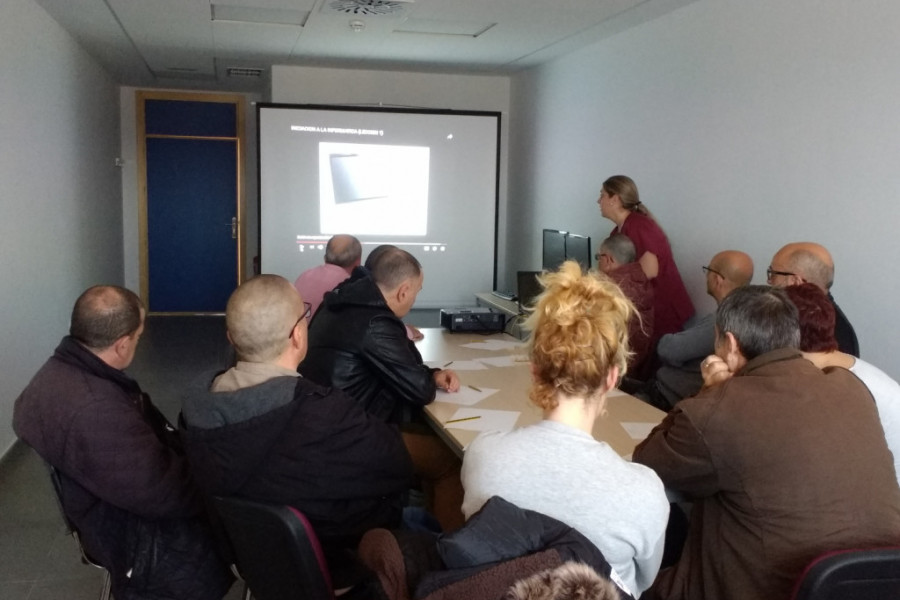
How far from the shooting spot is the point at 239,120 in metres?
9.83

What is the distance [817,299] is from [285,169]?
5.52 meters

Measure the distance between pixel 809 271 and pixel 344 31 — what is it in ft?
13.1

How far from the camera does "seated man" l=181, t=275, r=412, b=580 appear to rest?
1891mm

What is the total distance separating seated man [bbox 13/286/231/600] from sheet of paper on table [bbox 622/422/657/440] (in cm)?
132

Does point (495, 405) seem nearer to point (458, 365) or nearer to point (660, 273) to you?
point (458, 365)

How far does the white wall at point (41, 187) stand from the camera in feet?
14.7

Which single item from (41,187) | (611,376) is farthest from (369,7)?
(611,376)

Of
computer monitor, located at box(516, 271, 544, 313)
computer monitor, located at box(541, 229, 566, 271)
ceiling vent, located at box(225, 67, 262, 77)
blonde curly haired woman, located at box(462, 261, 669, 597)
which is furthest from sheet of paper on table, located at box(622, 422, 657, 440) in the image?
ceiling vent, located at box(225, 67, 262, 77)

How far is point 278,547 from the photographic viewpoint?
5.68 ft

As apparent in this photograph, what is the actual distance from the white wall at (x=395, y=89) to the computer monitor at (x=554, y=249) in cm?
202

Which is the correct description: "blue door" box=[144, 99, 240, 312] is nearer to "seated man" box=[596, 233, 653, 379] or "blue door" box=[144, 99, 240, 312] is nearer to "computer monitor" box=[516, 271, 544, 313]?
"computer monitor" box=[516, 271, 544, 313]

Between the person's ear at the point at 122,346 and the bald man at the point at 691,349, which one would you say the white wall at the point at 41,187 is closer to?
the person's ear at the point at 122,346

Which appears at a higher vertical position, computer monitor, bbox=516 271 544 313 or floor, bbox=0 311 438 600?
computer monitor, bbox=516 271 544 313

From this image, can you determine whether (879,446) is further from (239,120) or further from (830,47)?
(239,120)
